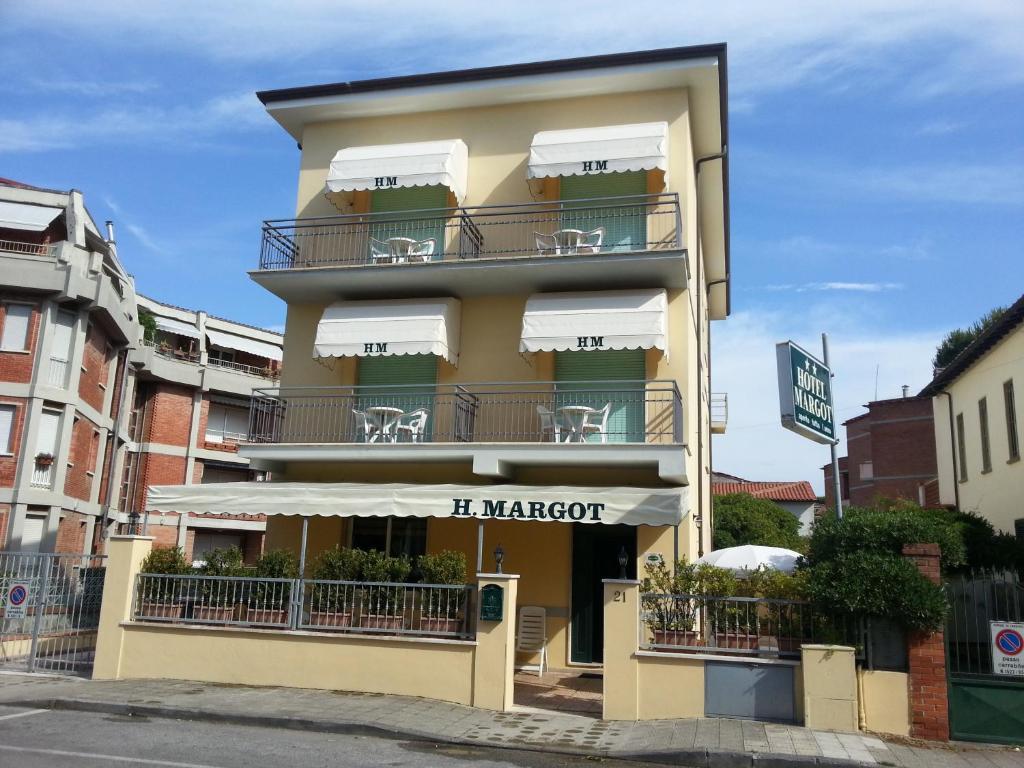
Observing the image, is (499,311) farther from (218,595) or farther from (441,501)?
(218,595)

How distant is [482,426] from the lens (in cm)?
1681

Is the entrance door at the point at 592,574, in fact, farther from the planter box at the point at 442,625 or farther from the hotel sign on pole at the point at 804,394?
the hotel sign on pole at the point at 804,394

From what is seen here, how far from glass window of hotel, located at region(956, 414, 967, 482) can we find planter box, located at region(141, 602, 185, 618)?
67.7 feet

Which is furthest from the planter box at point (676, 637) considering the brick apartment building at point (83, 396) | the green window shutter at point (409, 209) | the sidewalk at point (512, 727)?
the brick apartment building at point (83, 396)

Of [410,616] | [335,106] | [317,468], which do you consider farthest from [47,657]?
[335,106]

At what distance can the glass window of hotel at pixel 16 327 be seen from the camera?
79.2 ft

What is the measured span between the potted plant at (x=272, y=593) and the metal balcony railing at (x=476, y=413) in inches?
124

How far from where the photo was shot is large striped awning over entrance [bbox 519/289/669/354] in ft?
50.5

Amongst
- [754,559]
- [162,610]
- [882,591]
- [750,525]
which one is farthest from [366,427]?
[750,525]

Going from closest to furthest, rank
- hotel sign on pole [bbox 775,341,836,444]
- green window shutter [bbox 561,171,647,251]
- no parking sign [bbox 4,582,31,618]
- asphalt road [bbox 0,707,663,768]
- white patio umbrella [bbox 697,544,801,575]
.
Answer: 1. asphalt road [bbox 0,707,663,768]
2. hotel sign on pole [bbox 775,341,836,444]
3. no parking sign [bbox 4,582,31,618]
4. white patio umbrella [bbox 697,544,801,575]
5. green window shutter [bbox 561,171,647,251]

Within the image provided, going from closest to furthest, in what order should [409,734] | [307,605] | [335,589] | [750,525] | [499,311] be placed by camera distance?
[409,734]
[335,589]
[307,605]
[499,311]
[750,525]

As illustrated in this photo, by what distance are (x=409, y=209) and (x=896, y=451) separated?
35581mm

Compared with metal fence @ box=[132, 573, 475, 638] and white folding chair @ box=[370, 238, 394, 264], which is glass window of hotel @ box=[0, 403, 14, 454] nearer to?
metal fence @ box=[132, 573, 475, 638]

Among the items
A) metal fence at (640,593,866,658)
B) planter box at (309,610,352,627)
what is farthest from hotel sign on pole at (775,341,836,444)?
planter box at (309,610,352,627)
